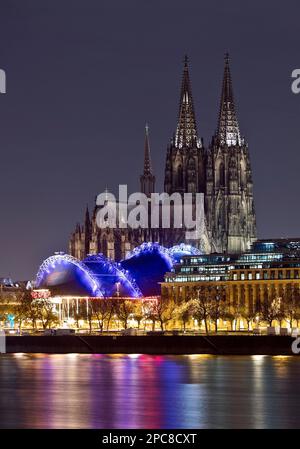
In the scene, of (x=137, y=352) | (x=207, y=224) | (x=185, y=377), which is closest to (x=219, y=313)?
(x=137, y=352)

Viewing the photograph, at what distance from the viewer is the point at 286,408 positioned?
61188 millimetres

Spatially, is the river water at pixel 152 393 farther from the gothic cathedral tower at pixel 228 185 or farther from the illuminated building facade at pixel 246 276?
the gothic cathedral tower at pixel 228 185

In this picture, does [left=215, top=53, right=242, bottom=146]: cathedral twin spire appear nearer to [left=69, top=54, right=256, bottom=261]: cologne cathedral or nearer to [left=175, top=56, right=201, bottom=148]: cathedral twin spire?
[left=69, top=54, right=256, bottom=261]: cologne cathedral

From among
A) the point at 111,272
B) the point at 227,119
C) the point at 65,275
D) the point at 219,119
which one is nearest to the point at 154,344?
the point at 111,272

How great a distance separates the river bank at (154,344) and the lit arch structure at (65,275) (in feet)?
115

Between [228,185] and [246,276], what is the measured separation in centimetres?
1751

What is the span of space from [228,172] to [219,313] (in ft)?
106

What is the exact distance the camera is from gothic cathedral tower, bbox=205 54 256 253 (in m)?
147

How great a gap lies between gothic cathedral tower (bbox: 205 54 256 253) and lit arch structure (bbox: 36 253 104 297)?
1509 cm

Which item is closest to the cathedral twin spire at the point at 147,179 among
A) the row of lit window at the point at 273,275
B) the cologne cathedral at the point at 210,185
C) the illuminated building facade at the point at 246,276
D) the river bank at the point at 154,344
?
the cologne cathedral at the point at 210,185

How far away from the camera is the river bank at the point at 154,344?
9331 cm

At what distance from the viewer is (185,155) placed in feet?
493

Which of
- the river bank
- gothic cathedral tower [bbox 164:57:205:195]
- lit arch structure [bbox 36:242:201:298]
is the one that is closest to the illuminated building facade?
lit arch structure [bbox 36:242:201:298]
